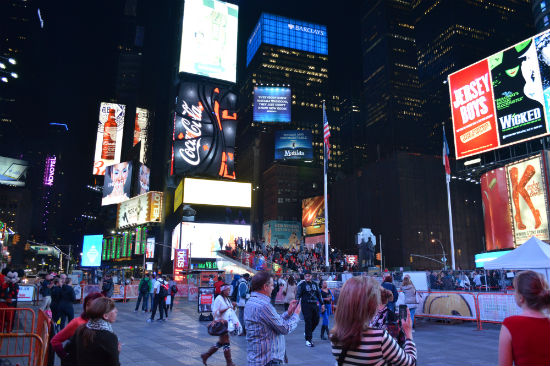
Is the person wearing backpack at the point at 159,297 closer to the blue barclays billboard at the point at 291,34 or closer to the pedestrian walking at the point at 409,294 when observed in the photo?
the pedestrian walking at the point at 409,294

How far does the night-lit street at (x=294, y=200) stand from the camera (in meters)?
6.75

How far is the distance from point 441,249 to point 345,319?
220ft

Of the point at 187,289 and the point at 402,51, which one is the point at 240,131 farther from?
the point at 187,289

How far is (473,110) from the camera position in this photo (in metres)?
36.4

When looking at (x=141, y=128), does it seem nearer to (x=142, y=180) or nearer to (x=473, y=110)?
(x=142, y=180)

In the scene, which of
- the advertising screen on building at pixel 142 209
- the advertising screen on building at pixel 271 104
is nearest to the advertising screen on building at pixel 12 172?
the advertising screen on building at pixel 142 209

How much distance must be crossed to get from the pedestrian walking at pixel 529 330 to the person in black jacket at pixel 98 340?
126 inches

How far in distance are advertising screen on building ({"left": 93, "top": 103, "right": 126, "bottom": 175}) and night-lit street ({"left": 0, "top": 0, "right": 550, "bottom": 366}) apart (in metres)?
0.40

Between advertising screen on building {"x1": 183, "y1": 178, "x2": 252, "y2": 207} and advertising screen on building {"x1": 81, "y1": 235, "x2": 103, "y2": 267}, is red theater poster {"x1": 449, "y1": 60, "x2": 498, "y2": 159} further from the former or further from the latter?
advertising screen on building {"x1": 81, "y1": 235, "x2": 103, "y2": 267}

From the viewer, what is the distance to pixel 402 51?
503 ft

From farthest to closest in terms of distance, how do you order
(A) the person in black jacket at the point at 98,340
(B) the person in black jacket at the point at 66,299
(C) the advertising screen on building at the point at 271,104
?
(C) the advertising screen on building at the point at 271,104 < (B) the person in black jacket at the point at 66,299 < (A) the person in black jacket at the point at 98,340

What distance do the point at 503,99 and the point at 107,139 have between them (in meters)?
73.3

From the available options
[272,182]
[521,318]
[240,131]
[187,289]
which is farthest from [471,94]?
[240,131]

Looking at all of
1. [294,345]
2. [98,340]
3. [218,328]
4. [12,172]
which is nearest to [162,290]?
[294,345]
